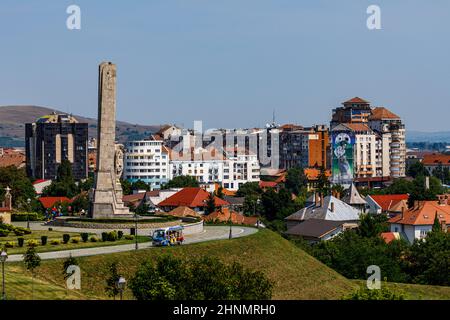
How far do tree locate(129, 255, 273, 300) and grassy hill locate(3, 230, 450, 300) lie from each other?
4.38 meters

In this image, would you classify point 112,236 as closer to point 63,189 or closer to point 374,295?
point 374,295

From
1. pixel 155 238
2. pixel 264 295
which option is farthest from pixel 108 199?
pixel 264 295

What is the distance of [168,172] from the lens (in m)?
197

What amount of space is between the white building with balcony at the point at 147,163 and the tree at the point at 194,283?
14906 centimetres

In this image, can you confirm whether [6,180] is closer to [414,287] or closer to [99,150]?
[99,150]

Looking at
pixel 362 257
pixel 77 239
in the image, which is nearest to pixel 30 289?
pixel 77 239

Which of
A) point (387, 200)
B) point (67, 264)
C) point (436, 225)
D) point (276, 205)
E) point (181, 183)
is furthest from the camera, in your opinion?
point (181, 183)

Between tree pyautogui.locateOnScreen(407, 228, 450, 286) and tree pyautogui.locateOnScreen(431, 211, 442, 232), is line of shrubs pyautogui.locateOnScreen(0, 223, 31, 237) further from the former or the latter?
tree pyautogui.locateOnScreen(431, 211, 442, 232)

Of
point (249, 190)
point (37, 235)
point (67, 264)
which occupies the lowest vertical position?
point (249, 190)

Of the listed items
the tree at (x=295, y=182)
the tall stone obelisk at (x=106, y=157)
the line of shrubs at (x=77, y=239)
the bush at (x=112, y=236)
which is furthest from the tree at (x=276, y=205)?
the bush at (x=112, y=236)

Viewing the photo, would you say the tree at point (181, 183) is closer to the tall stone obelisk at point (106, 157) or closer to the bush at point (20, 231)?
the tall stone obelisk at point (106, 157)

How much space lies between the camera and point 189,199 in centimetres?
12750

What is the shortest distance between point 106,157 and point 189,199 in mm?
58094

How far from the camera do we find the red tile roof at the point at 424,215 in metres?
102
